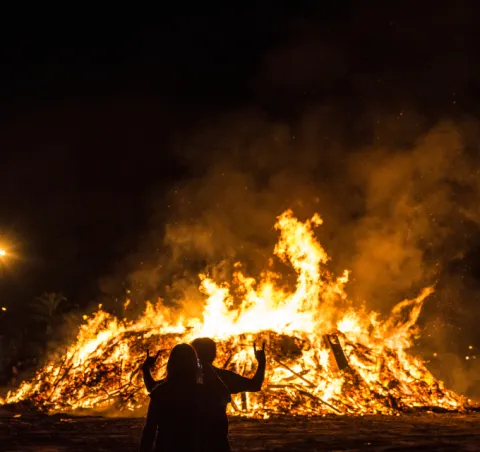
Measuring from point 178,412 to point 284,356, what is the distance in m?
15.8

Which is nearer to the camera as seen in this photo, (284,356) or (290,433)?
(290,433)

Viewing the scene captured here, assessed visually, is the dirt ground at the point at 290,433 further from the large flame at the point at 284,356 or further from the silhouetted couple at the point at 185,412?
the silhouetted couple at the point at 185,412

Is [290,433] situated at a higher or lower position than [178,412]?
higher

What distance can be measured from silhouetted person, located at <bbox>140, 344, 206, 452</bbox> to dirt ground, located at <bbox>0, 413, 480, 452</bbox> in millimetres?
6733

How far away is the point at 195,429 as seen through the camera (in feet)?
13.2

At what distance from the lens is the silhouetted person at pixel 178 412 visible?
400 cm

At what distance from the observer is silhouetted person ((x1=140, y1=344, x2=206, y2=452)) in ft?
13.1

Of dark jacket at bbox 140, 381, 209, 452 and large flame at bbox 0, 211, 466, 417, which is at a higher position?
large flame at bbox 0, 211, 466, 417

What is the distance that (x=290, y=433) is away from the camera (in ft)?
41.7

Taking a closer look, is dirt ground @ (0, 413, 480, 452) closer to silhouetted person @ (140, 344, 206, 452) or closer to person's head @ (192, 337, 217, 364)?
person's head @ (192, 337, 217, 364)

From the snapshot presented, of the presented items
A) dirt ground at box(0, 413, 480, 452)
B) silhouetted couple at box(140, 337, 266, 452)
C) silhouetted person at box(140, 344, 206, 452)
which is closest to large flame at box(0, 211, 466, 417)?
dirt ground at box(0, 413, 480, 452)

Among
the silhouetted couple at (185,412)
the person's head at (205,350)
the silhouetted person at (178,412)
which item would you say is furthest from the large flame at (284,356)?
the silhouetted person at (178,412)

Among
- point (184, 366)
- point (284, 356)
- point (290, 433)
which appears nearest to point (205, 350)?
point (184, 366)

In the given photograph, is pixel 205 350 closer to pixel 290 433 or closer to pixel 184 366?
pixel 184 366
